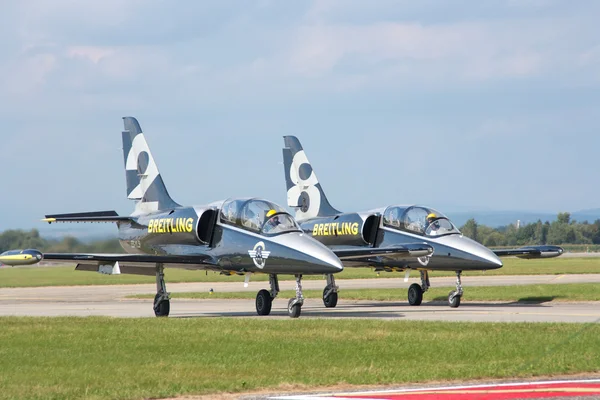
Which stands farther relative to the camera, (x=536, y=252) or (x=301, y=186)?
(x=301, y=186)

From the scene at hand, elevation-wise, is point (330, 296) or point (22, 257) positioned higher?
point (22, 257)

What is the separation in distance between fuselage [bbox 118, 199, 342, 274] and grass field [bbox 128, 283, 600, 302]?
27.2 ft

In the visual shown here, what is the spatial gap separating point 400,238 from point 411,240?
0.43m

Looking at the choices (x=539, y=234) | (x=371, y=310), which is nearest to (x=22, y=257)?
(x=371, y=310)

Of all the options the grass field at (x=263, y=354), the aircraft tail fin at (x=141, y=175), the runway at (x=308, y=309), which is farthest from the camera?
the aircraft tail fin at (x=141, y=175)

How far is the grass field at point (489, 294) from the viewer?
3100cm

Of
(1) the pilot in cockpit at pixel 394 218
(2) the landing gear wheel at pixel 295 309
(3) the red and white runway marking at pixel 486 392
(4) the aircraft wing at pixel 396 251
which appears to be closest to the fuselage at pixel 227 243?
(2) the landing gear wheel at pixel 295 309

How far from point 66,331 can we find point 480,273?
42.8 metres

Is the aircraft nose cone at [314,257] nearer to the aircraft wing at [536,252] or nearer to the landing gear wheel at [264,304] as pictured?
the landing gear wheel at [264,304]

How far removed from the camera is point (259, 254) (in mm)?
24781

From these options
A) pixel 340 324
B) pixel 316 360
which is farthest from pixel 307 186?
pixel 316 360

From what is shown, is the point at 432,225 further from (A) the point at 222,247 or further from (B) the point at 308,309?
(A) the point at 222,247

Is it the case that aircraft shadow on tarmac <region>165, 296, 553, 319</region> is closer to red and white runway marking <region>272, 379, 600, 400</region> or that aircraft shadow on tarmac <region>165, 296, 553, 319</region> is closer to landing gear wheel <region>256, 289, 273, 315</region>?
landing gear wheel <region>256, 289, 273, 315</region>

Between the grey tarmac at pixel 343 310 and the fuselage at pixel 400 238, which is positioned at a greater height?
the fuselage at pixel 400 238
